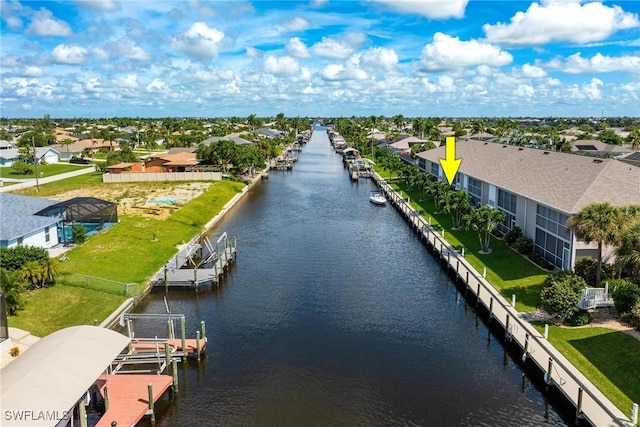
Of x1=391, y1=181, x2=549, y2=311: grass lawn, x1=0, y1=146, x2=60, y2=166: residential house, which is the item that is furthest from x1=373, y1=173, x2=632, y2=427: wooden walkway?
x1=0, y1=146, x2=60, y2=166: residential house

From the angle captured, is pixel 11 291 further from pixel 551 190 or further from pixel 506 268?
pixel 551 190

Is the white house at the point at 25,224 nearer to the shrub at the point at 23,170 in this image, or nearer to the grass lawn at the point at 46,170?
the grass lawn at the point at 46,170

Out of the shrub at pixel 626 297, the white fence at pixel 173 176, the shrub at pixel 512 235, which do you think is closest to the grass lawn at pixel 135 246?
the white fence at pixel 173 176

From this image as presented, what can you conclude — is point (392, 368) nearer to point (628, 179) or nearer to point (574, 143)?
point (628, 179)

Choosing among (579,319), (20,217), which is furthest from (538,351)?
(20,217)

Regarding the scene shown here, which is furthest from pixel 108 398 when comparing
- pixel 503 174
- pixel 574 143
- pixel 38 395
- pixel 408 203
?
pixel 574 143

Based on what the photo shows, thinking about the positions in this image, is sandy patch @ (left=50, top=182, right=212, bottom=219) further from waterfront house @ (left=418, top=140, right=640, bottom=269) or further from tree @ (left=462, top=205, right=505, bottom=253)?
waterfront house @ (left=418, top=140, right=640, bottom=269)

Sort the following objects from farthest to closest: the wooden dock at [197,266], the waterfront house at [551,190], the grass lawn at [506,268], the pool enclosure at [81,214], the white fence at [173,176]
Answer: the white fence at [173,176] → the pool enclosure at [81,214] → the wooden dock at [197,266] → the waterfront house at [551,190] → the grass lawn at [506,268]
